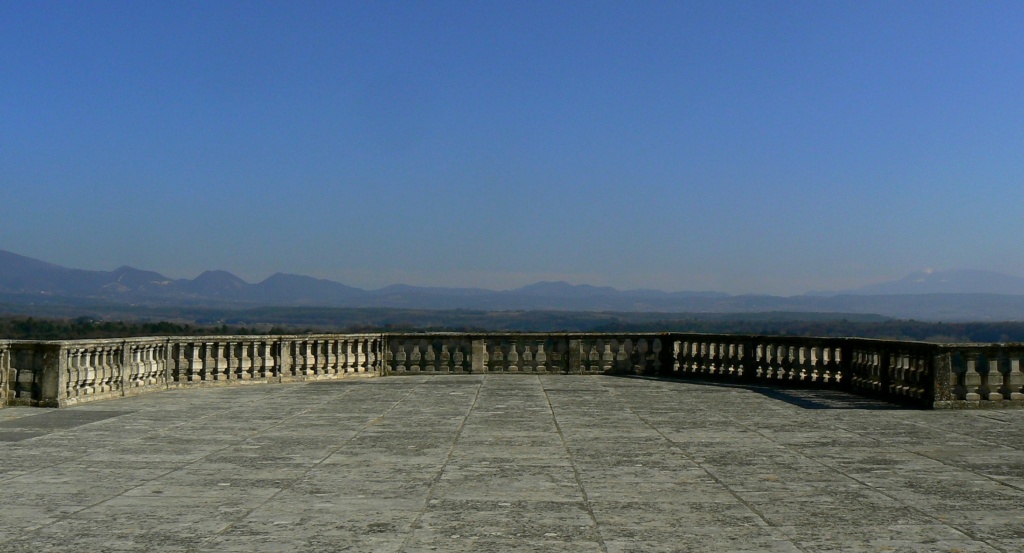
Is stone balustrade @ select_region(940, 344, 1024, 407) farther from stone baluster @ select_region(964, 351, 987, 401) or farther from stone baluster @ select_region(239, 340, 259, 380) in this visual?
stone baluster @ select_region(239, 340, 259, 380)

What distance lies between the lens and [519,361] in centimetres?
2219

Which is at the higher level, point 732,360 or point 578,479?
point 732,360

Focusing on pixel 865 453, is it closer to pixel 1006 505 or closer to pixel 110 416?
pixel 1006 505

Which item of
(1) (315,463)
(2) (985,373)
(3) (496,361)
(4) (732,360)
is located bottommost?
(1) (315,463)

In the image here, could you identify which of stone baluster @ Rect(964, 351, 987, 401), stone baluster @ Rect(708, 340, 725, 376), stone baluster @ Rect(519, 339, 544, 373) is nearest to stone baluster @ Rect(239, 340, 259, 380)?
stone baluster @ Rect(519, 339, 544, 373)

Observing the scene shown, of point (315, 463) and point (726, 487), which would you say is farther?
point (315, 463)

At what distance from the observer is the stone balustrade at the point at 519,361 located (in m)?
14.3

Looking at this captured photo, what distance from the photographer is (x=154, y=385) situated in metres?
17.7

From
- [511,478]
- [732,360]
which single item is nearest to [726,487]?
[511,478]

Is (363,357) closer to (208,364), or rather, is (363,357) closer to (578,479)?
(208,364)

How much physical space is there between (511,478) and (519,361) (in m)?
13.7

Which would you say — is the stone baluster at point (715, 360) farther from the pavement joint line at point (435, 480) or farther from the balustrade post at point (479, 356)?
the pavement joint line at point (435, 480)

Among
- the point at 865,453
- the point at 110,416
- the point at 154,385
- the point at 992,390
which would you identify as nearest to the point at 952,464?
the point at 865,453

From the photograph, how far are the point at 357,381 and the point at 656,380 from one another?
6.63 metres
